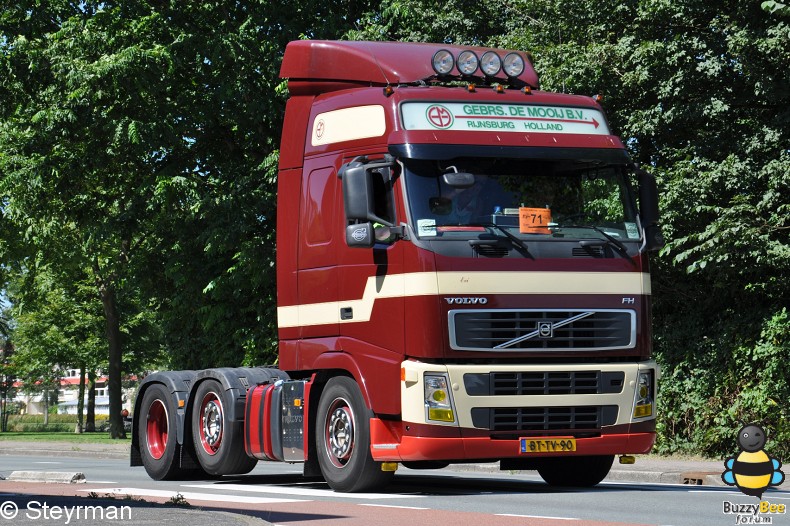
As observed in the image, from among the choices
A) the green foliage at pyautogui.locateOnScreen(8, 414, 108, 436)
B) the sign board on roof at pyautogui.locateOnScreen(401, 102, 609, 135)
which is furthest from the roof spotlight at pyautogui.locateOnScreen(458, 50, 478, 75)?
the green foliage at pyautogui.locateOnScreen(8, 414, 108, 436)

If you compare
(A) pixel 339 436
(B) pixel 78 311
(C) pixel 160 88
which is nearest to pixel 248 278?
(C) pixel 160 88

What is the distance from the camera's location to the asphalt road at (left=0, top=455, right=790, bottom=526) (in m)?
9.62

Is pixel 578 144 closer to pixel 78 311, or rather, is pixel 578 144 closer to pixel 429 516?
pixel 429 516

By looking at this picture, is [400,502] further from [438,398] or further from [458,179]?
[458,179]

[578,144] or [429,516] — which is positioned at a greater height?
[578,144]

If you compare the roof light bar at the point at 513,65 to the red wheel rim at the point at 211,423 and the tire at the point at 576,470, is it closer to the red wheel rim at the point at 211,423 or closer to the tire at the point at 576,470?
the tire at the point at 576,470

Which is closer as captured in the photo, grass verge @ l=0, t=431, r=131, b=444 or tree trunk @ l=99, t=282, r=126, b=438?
grass verge @ l=0, t=431, r=131, b=444

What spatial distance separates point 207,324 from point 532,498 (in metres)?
16.7

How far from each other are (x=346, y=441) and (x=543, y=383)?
1989 millimetres

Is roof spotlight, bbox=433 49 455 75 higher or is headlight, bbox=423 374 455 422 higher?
roof spotlight, bbox=433 49 455 75

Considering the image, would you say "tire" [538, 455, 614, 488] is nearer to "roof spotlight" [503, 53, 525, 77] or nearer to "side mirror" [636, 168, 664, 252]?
"side mirror" [636, 168, 664, 252]

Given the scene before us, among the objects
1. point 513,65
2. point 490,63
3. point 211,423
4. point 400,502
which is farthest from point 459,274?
point 211,423

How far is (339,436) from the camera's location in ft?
42.1

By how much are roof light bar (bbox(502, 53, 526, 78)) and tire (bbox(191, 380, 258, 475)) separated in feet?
15.3
